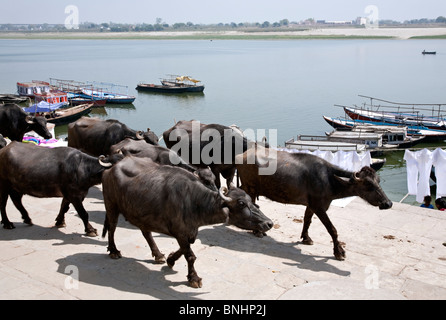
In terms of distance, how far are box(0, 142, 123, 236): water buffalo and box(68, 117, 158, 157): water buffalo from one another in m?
2.88

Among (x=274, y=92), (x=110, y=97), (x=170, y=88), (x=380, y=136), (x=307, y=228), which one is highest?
(x=170, y=88)

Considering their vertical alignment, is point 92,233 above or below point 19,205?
below

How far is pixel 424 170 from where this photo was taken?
14953mm

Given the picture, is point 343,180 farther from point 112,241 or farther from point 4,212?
point 4,212

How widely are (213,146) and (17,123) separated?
6.02 meters

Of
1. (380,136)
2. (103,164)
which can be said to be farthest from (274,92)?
(103,164)

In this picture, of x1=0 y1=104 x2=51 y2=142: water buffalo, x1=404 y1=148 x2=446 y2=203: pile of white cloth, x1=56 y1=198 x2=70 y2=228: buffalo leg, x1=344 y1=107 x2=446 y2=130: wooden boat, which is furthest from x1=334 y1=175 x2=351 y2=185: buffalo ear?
x1=344 y1=107 x2=446 y2=130: wooden boat

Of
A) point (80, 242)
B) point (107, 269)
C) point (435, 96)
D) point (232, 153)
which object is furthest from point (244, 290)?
point (435, 96)

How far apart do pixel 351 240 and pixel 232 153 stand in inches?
126

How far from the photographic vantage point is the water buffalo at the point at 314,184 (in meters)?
8.33

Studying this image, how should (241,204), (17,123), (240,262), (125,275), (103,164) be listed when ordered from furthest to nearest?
(17,123), (103,164), (240,262), (125,275), (241,204)

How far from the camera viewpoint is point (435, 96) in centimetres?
5278

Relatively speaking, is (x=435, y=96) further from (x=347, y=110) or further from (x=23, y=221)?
(x=23, y=221)

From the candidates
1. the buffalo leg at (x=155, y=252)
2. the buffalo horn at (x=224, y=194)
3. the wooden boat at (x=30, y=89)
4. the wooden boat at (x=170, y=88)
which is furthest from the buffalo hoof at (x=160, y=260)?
the wooden boat at (x=170, y=88)
